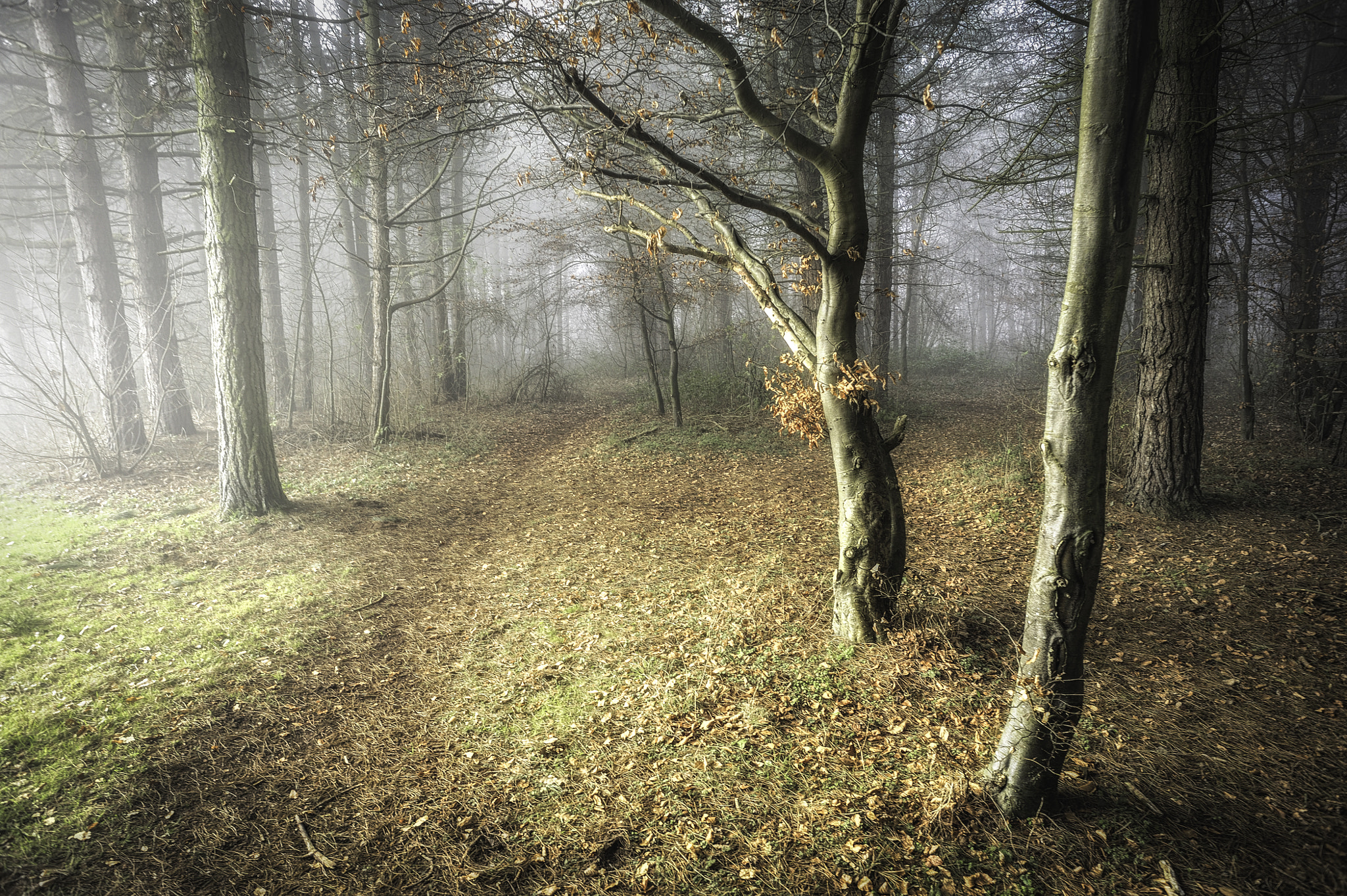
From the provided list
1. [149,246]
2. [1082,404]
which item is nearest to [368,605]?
[1082,404]

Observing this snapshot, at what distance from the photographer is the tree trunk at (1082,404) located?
7.36 ft

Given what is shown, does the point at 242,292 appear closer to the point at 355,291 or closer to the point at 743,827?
the point at 743,827

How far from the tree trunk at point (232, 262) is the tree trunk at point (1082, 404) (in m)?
8.04

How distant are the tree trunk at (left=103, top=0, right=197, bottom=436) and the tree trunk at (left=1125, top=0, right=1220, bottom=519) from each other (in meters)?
14.8

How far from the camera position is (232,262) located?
23.3 feet

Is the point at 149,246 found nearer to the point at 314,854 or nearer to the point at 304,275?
the point at 304,275

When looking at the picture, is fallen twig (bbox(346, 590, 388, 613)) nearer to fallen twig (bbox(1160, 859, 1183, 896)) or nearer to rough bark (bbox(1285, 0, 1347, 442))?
fallen twig (bbox(1160, 859, 1183, 896))

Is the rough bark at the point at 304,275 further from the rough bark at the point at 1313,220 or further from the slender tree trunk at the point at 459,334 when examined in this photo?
the rough bark at the point at 1313,220

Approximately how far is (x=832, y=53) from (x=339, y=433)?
1053cm

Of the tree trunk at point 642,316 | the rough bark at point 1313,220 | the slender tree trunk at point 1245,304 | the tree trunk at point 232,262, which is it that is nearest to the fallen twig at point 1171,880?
the rough bark at point 1313,220

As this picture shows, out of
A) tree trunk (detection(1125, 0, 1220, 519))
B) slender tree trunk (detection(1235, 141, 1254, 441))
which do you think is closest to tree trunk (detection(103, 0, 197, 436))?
tree trunk (detection(1125, 0, 1220, 519))

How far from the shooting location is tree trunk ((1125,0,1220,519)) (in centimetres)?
556

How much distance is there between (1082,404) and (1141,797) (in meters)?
1.85

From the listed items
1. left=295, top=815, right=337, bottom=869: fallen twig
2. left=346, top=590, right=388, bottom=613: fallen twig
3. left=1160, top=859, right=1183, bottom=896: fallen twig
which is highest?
left=346, top=590, right=388, bottom=613: fallen twig
